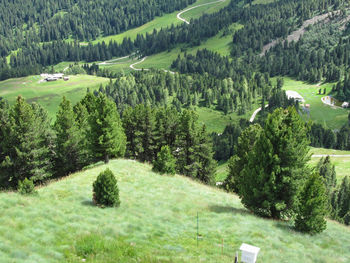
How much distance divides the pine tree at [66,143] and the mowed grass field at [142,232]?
19911 mm

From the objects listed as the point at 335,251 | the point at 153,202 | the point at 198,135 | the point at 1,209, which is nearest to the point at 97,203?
the point at 153,202

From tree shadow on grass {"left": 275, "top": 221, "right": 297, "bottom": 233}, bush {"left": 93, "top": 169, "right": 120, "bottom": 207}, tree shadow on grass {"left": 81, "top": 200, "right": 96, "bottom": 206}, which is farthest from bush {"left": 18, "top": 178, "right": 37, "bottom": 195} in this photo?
tree shadow on grass {"left": 275, "top": 221, "right": 297, "bottom": 233}

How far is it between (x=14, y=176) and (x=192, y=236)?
40265mm

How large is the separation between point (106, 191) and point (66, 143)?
28709mm

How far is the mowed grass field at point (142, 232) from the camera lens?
18547mm

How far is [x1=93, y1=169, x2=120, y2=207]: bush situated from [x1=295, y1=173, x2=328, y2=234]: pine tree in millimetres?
18949

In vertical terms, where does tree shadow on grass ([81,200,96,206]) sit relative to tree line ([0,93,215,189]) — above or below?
above

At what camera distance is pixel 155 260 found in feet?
60.7

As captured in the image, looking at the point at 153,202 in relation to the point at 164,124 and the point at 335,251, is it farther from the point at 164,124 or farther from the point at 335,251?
the point at 164,124

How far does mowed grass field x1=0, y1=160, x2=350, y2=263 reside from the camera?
18.5 metres

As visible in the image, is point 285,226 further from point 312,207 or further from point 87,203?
point 87,203

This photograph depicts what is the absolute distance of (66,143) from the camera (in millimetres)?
54969

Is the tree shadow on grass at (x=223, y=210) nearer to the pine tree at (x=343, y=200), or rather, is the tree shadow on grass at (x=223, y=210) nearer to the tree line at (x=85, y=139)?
the tree line at (x=85, y=139)

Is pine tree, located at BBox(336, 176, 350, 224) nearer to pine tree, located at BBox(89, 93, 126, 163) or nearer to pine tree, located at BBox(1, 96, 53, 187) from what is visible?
pine tree, located at BBox(89, 93, 126, 163)
